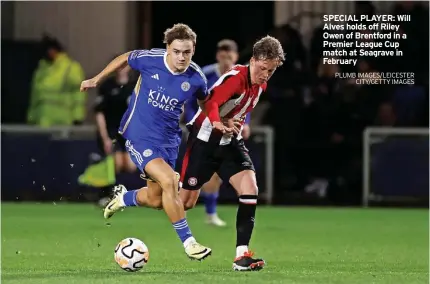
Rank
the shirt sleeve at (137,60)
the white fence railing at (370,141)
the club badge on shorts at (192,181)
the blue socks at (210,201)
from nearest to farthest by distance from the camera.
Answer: the shirt sleeve at (137,60) → the club badge on shorts at (192,181) → the blue socks at (210,201) → the white fence railing at (370,141)

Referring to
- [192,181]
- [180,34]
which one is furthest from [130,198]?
[180,34]

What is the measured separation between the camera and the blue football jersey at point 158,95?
30.5 feet

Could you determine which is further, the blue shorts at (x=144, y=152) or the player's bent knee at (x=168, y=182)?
the blue shorts at (x=144, y=152)

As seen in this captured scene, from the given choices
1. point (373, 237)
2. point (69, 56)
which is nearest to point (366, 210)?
point (373, 237)

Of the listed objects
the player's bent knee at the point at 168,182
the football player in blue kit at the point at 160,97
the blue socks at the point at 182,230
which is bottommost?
the blue socks at the point at 182,230

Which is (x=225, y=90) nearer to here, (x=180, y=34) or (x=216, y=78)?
(x=180, y=34)

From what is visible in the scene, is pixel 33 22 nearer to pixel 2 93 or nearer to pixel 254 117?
pixel 2 93

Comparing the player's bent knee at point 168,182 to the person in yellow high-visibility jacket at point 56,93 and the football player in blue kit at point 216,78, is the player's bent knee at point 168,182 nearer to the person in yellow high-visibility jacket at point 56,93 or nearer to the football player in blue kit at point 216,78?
the football player in blue kit at point 216,78

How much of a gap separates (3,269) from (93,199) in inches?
293

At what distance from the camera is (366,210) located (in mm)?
15992

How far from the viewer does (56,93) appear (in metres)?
17.1

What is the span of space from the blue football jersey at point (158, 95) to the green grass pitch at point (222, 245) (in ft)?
3.49

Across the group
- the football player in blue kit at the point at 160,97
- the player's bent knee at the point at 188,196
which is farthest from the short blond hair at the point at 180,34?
the player's bent knee at the point at 188,196

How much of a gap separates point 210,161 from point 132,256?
1380 millimetres
